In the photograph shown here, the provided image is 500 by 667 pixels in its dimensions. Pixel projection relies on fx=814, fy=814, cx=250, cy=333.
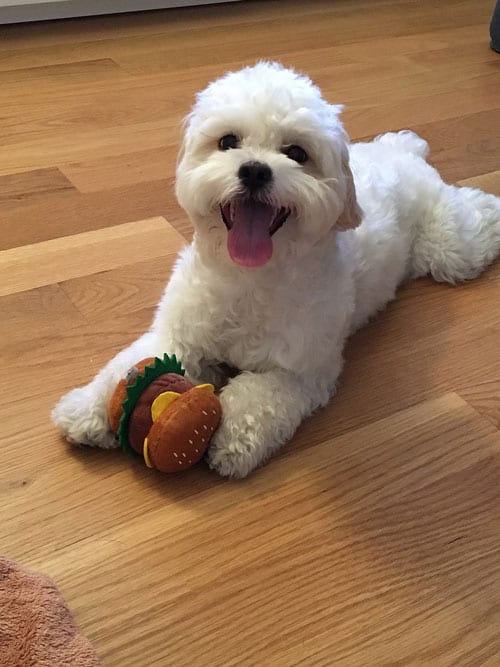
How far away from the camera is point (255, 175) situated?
1.13 meters

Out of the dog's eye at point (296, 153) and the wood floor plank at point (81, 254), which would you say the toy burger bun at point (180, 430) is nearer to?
the dog's eye at point (296, 153)

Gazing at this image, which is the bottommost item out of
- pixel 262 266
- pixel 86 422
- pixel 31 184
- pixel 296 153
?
pixel 31 184

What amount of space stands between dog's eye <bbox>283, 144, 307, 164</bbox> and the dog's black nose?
7 centimetres

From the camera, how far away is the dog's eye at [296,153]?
1.19m

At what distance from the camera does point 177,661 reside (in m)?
1.00

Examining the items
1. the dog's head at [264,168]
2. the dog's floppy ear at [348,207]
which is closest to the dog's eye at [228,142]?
the dog's head at [264,168]

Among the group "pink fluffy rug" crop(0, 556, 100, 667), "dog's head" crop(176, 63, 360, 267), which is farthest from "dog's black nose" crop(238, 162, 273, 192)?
"pink fluffy rug" crop(0, 556, 100, 667)

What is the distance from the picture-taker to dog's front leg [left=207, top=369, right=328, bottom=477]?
1.23 m

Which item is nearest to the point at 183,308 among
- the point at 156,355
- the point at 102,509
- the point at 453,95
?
the point at 156,355

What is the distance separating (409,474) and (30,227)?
1.01 metres

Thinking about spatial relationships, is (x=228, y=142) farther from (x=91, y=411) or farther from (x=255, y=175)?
(x=91, y=411)

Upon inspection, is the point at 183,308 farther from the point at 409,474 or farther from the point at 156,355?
the point at 409,474

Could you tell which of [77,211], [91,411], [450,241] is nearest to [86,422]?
[91,411]

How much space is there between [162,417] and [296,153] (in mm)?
431
